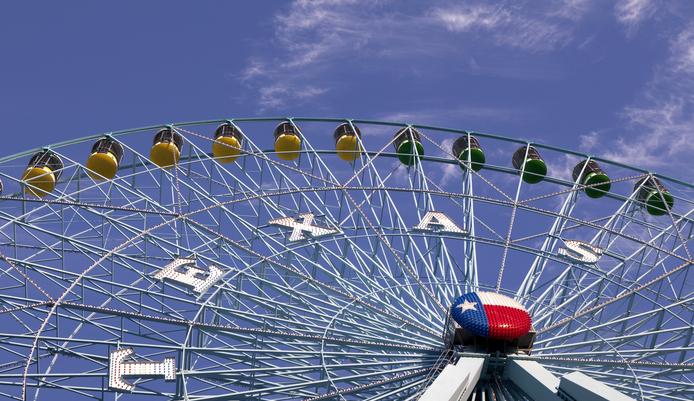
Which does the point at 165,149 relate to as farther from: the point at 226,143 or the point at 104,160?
the point at 226,143

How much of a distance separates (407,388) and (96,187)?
14.2 meters

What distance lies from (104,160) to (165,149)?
2204 mm

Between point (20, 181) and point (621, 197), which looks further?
point (621, 197)

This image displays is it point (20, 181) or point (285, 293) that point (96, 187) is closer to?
point (20, 181)

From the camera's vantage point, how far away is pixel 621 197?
40.8 m

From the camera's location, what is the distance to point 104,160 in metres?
37.6

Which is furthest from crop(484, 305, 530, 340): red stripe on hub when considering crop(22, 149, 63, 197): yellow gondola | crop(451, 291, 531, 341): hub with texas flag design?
crop(22, 149, 63, 197): yellow gondola

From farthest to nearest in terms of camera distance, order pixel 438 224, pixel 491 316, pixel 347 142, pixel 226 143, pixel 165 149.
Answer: pixel 347 142 → pixel 226 143 → pixel 165 149 → pixel 438 224 → pixel 491 316

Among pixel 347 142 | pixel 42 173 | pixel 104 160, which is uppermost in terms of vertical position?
pixel 347 142

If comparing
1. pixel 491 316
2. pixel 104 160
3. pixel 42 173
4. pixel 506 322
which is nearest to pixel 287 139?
pixel 104 160

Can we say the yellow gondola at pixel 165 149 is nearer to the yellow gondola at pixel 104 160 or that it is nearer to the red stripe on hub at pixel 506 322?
the yellow gondola at pixel 104 160

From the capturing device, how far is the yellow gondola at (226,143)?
39.4 meters

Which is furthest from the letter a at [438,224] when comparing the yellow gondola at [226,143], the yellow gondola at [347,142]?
the yellow gondola at [226,143]

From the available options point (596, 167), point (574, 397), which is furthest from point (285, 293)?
point (596, 167)
